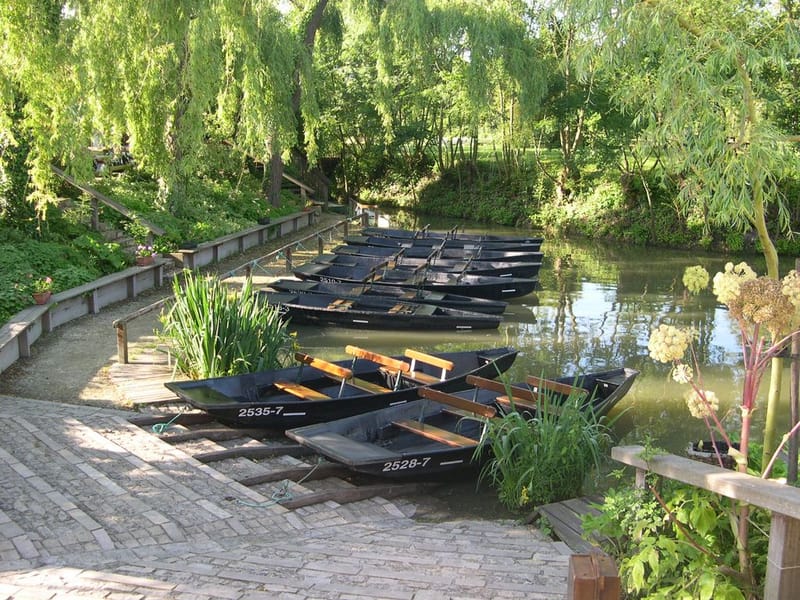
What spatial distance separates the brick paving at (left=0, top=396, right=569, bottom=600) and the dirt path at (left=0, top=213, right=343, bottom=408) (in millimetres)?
1542

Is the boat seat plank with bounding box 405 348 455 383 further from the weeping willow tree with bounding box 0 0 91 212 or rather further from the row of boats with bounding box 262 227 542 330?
the weeping willow tree with bounding box 0 0 91 212

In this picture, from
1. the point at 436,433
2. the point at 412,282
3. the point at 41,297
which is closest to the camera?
the point at 436,433

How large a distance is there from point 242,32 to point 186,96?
194cm

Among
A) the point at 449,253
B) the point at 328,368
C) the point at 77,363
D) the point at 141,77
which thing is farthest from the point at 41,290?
the point at 449,253

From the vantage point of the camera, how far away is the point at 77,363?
31.4ft

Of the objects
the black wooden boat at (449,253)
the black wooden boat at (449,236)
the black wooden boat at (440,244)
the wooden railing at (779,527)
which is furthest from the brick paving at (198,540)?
the black wooden boat at (449,236)

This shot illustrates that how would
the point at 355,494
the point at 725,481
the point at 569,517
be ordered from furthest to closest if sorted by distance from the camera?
1. the point at 355,494
2. the point at 569,517
3. the point at 725,481

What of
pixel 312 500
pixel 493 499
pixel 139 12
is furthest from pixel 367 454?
pixel 139 12

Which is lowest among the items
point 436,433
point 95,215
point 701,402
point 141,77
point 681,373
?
point 436,433

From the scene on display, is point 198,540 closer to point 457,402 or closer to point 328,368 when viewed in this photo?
point 457,402

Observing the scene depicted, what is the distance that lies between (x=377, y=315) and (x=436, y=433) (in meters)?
5.45

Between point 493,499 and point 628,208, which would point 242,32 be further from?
point 628,208

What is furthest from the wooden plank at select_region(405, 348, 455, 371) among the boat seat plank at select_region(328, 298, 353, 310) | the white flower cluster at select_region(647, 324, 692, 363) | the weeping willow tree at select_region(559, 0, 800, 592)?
the white flower cluster at select_region(647, 324, 692, 363)

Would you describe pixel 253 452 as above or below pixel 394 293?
below
